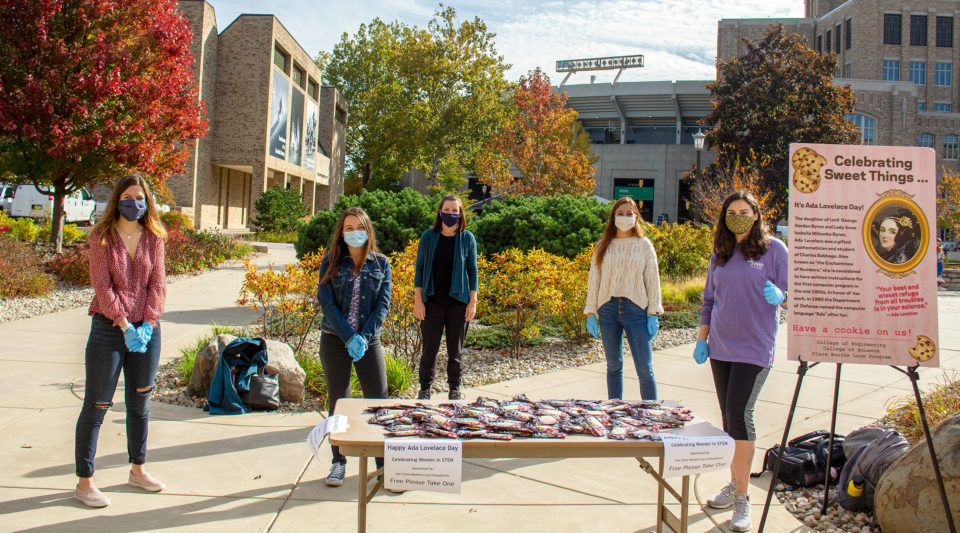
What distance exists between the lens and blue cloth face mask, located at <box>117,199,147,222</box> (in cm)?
397

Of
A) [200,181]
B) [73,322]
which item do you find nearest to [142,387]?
[73,322]

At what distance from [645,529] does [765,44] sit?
3971cm

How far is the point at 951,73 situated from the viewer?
66.2m

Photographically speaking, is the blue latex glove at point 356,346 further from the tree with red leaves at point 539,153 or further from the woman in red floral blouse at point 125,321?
the tree with red leaves at point 539,153

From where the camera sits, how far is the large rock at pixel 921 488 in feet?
11.4

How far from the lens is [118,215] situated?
402 centimetres

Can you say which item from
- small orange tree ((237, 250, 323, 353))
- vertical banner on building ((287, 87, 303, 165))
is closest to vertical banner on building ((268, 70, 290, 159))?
vertical banner on building ((287, 87, 303, 165))

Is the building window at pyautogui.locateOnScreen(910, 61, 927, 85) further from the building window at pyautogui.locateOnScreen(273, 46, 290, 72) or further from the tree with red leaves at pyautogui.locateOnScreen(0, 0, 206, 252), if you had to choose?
the tree with red leaves at pyautogui.locateOnScreen(0, 0, 206, 252)

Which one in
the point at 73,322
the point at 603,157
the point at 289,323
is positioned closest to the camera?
the point at 289,323

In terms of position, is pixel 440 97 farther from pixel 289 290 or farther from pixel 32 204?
pixel 289 290

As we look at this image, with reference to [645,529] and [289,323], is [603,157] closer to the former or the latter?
[289,323]

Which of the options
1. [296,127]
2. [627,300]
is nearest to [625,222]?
[627,300]

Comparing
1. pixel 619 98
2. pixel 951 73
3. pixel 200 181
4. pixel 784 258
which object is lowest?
pixel 784 258

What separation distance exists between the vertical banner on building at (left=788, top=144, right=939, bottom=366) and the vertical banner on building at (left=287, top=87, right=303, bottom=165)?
120ft
